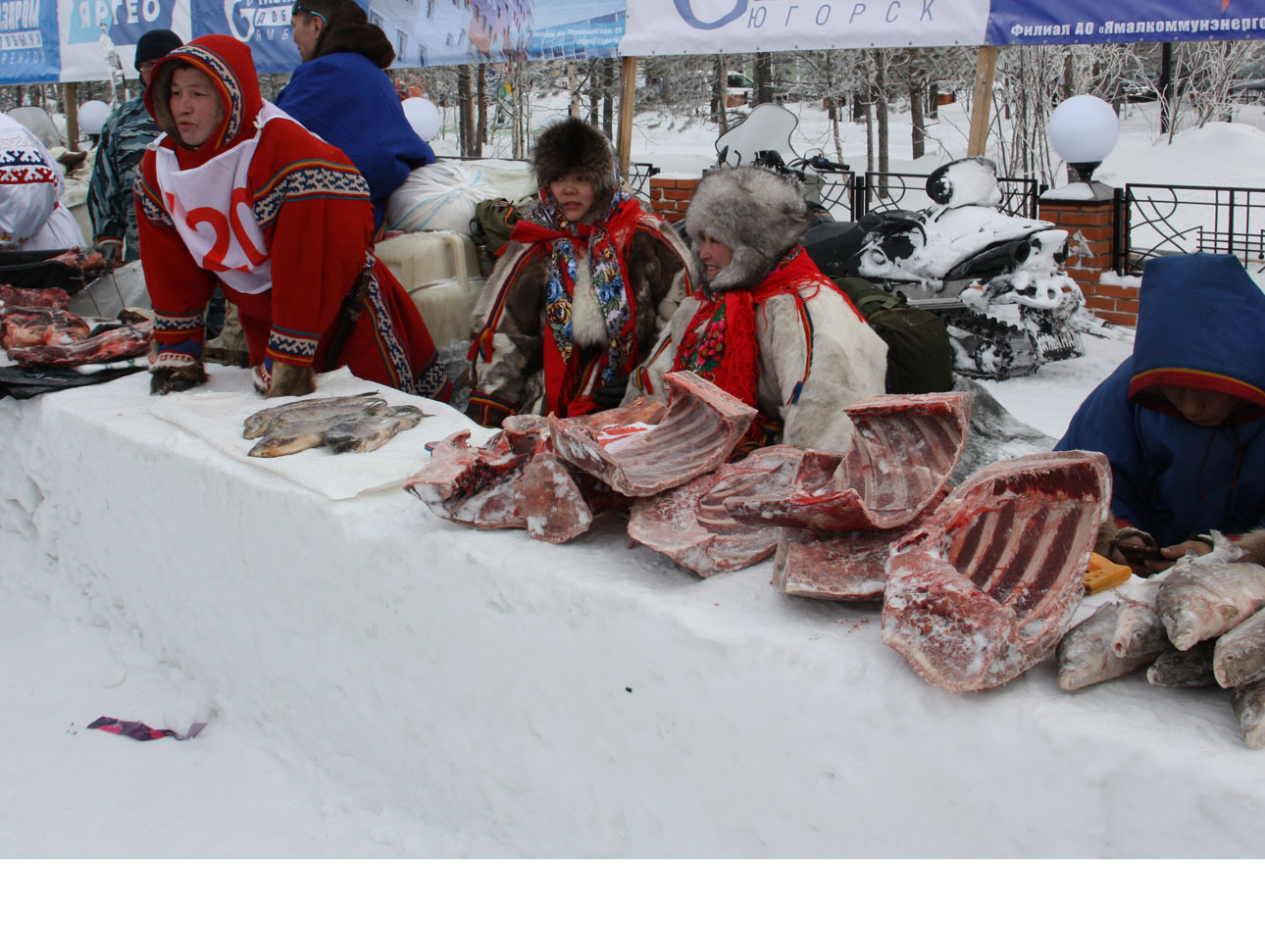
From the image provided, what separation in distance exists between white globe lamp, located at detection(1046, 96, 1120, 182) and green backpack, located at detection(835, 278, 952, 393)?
4396 millimetres

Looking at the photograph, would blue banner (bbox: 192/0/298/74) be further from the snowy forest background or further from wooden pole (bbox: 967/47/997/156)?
wooden pole (bbox: 967/47/997/156)

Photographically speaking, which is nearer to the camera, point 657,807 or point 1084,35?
point 657,807

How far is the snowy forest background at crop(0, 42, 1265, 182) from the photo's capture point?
14.2 meters

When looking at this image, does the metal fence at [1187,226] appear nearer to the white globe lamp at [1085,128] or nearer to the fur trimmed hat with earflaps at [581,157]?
the white globe lamp at [1085,128]

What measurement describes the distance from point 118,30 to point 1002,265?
8.47m

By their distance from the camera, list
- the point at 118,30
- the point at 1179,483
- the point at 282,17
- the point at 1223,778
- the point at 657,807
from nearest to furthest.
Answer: the point at 1223,778
the point at 657,807
the point at 1179,483
the point at 282,17
the point at 118,30

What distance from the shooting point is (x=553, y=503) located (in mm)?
1933

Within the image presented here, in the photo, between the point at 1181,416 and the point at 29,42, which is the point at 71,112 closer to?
the point at 29,42

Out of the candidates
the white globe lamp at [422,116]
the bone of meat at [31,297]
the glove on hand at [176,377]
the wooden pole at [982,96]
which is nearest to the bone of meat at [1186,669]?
the glove on hand at [176,377]

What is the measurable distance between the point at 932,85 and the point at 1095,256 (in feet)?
47.0

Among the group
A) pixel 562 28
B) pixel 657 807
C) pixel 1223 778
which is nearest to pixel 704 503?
pixel 657 807

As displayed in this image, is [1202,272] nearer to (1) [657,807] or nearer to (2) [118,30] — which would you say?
(1) [657,807]

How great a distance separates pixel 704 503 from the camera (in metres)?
1.87

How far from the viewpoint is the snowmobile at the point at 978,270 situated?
5902 millimetres
